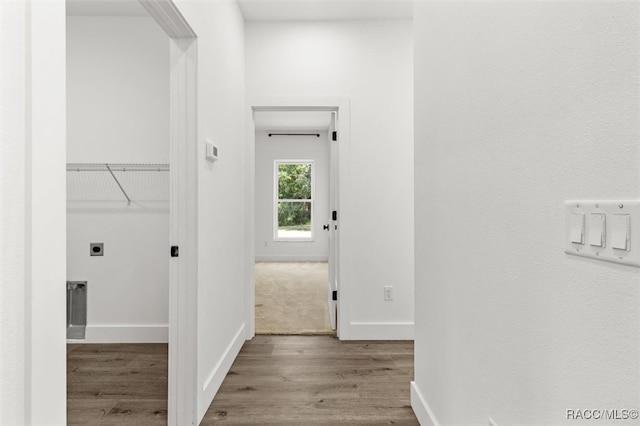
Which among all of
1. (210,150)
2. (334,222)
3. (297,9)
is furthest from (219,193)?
(297,9)

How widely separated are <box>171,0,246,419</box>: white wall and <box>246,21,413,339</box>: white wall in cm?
37

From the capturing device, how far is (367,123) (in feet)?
10.8

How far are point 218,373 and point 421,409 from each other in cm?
119

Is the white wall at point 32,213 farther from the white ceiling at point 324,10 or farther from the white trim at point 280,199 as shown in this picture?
the white trim at point 280,199

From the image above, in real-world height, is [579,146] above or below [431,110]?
below

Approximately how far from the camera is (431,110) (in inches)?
69.4

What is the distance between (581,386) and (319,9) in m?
3.18

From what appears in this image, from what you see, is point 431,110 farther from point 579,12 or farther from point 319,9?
point 319,9

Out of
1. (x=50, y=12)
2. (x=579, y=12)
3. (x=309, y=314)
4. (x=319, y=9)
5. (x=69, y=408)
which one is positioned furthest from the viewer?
(x=309, y=314)

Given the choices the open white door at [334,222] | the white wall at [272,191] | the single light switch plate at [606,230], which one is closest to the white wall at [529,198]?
the single light switch plate at [606,230]

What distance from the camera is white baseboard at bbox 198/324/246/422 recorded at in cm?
200

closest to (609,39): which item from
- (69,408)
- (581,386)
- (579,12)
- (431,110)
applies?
(579,12)

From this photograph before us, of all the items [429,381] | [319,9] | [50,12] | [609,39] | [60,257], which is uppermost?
[319,9]

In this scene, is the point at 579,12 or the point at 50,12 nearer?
the point at 579,12
